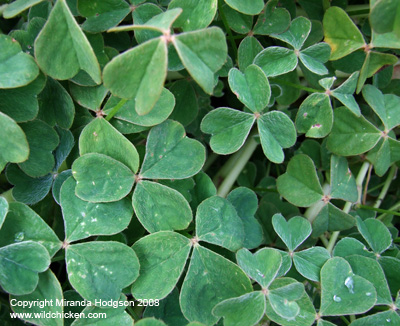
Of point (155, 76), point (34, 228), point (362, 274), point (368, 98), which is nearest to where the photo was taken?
point (155, 76)

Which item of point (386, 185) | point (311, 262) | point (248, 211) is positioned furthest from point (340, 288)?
point (386, 185)

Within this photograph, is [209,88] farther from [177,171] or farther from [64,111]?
[64,111]

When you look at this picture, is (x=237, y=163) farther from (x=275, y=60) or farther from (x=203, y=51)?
(x=203, y=51)

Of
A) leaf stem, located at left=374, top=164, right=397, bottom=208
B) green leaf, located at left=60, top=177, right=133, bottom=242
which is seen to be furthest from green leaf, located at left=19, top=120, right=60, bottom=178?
leaf stem, located at left=374, top=164, right=397, bottom=208

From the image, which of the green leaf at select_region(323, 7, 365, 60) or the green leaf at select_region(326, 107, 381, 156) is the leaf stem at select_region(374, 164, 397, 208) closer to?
the green leaf at select_region(326, 107, 381, 156)

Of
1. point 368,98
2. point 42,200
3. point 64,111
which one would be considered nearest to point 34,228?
point 42,200
